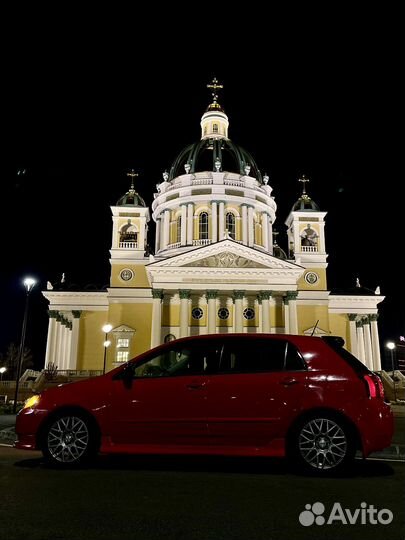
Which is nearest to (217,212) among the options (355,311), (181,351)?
(355,311)

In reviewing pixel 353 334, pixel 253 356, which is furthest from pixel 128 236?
pixel 253 356

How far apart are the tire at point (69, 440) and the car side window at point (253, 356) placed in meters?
1.91

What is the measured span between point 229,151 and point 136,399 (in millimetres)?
51457

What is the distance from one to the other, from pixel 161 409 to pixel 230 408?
0.89 metres

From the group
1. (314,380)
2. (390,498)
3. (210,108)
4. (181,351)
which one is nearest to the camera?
(390,498)

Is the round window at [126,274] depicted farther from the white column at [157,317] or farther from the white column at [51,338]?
the white column at [51,338]

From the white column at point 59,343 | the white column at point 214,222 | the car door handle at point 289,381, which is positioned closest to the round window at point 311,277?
the white column at point 214,222

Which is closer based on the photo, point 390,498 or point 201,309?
point 390,498

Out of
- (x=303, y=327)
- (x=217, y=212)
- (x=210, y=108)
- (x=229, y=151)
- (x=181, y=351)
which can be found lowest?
(x=181, y=351)

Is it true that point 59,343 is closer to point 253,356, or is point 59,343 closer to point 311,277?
point 311,277

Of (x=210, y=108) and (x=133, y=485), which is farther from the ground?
(x=210, y=108)

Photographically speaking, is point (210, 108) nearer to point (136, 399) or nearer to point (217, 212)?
point (217, 212)

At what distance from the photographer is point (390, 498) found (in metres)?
A: 4.66

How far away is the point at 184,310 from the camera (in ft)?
126
